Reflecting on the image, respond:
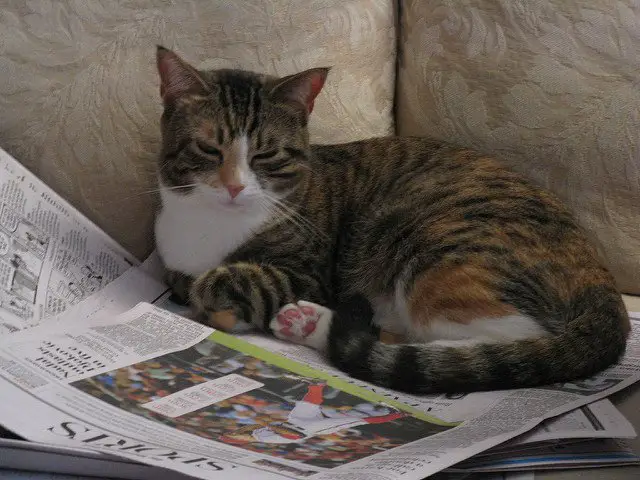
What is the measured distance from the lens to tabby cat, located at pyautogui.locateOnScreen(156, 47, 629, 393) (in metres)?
1.23

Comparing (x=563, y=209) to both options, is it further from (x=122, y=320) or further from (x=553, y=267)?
(x=122, y=320)

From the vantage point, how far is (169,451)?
93cm

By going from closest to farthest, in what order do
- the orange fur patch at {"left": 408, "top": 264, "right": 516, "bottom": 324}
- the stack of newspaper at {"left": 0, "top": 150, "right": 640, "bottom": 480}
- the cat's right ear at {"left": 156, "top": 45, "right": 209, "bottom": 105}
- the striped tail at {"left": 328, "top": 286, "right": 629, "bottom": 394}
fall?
the stack of newspaper at {"left": 0, "top": 150, "right": 640, "bottom": 480} → the striped tail at {"left": 328, "top": 286, "right": 629, "bottom": 394} → the orange fur patch at {"left": 408, "top": 264, "right": 516, "bottom": 324} → the cat's right ear at {"left": 156, "top": 45, "right": 209, "bottom": 105}

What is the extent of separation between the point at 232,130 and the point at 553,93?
0.63 metres

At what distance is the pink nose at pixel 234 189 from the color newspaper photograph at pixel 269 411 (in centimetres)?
30

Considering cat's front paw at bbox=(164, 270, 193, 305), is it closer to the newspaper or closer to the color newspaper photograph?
the newspaper

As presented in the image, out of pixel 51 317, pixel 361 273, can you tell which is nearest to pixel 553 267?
pixel 361 273

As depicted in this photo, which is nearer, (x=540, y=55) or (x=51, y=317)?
(x=51, y=317)

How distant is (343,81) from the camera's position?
1688 mm

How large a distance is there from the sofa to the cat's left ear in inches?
7.7

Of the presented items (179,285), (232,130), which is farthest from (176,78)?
(179,285)

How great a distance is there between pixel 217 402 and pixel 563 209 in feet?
2.46

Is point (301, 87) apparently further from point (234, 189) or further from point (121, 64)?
point (121, 64)

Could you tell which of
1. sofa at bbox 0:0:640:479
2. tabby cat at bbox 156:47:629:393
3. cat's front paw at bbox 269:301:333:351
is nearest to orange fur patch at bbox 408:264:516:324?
tabby cat at bbox 156:47:629:393
